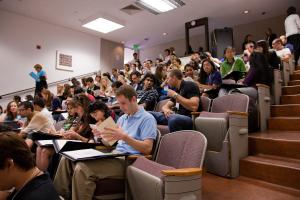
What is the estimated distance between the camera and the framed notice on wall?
7.70 meters

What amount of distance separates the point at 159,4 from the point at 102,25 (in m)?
2.06

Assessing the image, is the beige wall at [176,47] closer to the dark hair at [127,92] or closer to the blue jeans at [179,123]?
the blue jeans at [179,123]

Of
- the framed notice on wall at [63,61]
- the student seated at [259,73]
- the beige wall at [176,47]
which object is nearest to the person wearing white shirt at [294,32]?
the student seated at [259,73]

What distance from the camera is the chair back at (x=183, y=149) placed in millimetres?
1458

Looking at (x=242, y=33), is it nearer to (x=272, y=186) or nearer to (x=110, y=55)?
(x=110, y=55)

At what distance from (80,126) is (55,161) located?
2.00ft

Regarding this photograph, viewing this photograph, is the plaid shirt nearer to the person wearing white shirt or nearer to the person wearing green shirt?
the person wearing green shirt

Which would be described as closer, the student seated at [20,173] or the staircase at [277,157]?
the student seated at [20,173]

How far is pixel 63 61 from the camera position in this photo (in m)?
7.86

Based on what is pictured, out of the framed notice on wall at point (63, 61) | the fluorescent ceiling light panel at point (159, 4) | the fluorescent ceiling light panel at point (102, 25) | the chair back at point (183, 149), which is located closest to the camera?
the chair back at point (183, 149)

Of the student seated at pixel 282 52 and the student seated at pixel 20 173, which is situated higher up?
the student seated at pixel 282 52

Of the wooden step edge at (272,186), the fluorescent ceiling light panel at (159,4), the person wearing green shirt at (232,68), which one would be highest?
the fluorescent ceiling light panel at (159,4)

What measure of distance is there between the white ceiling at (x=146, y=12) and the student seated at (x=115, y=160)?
5.02 m

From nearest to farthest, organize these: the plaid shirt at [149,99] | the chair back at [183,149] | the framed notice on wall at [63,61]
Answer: the chair back at [183,149] < the plaid shirt at [149,99] < the framed notice on wall at [63,61]
